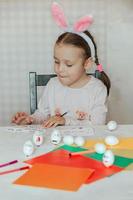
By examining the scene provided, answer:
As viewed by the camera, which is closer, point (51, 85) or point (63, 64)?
point (63, 64)

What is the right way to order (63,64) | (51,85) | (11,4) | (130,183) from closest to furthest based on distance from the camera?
(130,183), (63,64), (51,85), (11,4)

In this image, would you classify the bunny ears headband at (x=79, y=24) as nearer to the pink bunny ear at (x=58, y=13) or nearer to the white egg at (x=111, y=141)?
the pink bunny ear at (x=58, y=13)

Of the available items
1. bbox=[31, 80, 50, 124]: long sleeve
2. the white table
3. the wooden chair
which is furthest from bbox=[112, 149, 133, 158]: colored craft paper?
the wooden chair

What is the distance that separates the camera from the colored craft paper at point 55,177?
97 centimetres

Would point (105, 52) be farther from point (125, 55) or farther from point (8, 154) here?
point (8, 154)

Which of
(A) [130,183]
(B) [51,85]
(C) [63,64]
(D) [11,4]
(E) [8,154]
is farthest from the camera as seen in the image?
(D) [11,4]

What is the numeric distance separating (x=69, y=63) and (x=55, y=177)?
91 cm

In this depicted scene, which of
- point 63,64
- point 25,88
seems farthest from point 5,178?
point 25,88

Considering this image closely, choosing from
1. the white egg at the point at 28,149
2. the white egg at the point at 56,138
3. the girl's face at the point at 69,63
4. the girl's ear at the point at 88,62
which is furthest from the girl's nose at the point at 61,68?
the white egg at the point at 28,149

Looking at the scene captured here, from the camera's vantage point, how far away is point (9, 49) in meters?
2.73

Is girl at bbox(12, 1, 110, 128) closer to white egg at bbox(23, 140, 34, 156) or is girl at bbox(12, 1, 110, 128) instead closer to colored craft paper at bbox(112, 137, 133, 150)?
colored craft paper at bbox(112, 137, 133, 150)

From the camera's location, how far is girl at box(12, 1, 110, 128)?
184 centimetres

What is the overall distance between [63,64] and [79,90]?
17 centimetres

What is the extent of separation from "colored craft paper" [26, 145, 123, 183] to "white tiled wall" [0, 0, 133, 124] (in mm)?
1571
